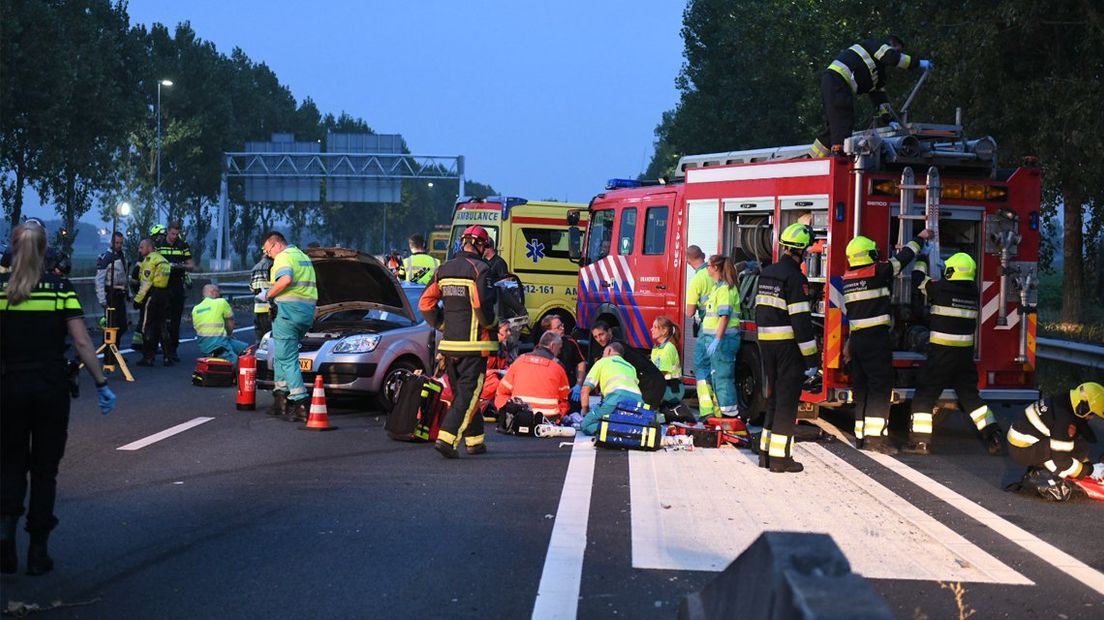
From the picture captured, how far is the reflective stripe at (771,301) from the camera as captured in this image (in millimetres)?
10453

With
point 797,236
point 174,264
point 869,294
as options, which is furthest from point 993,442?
point 174,264

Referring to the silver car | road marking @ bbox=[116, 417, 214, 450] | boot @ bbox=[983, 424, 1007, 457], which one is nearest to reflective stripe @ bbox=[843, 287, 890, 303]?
boot @ bbox=[983, 424, 1007, 457]

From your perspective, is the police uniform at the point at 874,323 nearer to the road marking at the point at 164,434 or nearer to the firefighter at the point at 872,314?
the firefighter at the point at 872,314

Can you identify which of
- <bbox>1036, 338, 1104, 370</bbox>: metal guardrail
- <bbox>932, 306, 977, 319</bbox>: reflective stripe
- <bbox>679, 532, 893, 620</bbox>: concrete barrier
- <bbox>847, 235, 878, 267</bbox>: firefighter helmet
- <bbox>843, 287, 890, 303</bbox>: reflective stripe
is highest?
<bbox>847, 235, 878, 267</bbox>: firefighter helmet

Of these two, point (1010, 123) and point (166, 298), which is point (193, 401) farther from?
point (1010, 123)

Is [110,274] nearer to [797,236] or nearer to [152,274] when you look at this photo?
[152,274]

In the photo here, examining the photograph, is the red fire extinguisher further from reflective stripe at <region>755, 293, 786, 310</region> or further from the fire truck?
reflective stripe at <region>755, 293, 786, 310</region>

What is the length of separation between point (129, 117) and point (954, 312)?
43.4 meters

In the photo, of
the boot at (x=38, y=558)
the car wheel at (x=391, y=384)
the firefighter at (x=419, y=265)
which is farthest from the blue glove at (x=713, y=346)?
the firefighter at (x=419, y=265)

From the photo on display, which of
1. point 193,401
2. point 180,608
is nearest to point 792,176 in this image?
point 193,401

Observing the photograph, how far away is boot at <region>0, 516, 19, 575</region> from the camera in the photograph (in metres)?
6.50

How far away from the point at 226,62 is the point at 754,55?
145 feet

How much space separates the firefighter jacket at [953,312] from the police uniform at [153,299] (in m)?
11.2

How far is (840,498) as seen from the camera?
916 centimetres
